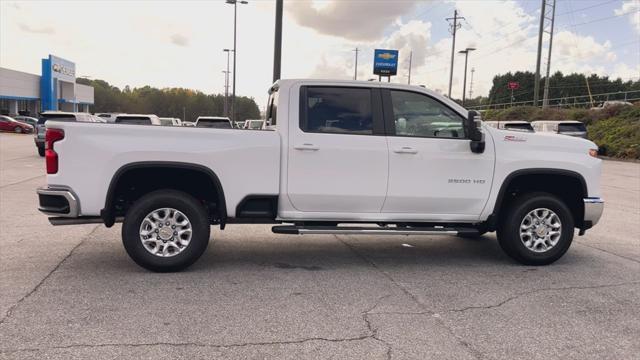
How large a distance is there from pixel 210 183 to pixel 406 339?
9.07 ft

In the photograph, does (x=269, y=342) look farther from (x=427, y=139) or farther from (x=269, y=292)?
(x=427, y=139)

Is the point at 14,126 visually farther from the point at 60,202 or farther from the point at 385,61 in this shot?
the point at 60,202

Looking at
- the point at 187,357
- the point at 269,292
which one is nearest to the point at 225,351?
the point at 187,357

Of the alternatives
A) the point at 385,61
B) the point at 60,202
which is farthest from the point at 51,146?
the point at 385,61

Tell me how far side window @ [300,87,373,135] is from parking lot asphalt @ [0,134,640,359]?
1.56m

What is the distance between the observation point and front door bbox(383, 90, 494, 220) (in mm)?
5664

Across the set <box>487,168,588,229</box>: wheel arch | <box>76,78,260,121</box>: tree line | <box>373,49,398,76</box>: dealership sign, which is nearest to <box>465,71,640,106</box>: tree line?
<box>373,49,398,76</box>: dealership sign

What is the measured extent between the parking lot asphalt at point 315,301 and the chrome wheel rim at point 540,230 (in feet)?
0.93

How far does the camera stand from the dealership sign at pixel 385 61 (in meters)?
32.3

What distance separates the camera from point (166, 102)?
132 meters

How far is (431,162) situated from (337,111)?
3.87 ft

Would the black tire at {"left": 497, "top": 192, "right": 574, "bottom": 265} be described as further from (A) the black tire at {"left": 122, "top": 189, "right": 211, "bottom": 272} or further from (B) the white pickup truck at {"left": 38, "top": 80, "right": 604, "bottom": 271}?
(A) the black tire at {"left": 122, "top": 189, "right": 211, "bottom": 272}

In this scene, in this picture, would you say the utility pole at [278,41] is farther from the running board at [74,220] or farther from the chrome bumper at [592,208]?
the chrome bumper at [592,208]

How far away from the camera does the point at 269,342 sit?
3.75 meters
